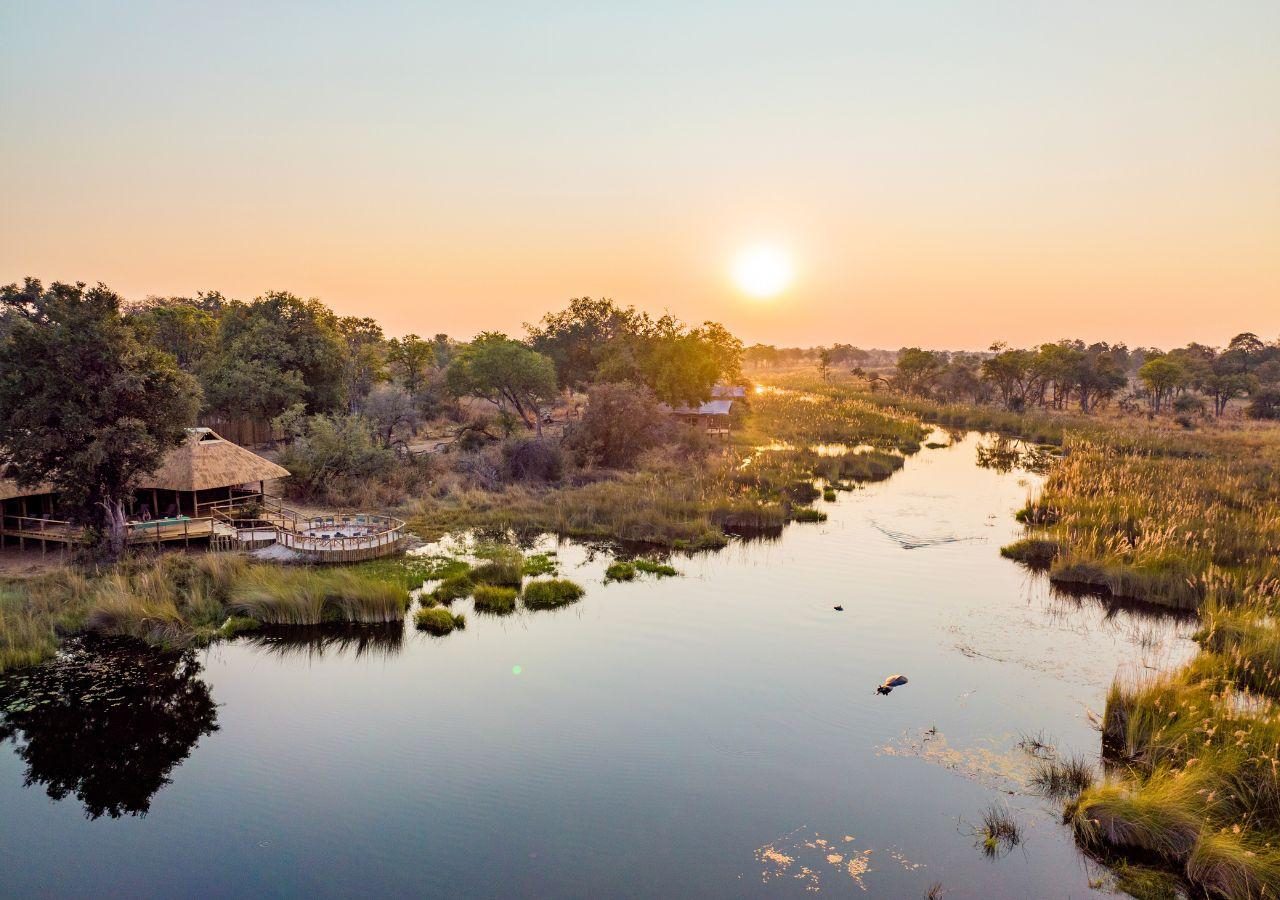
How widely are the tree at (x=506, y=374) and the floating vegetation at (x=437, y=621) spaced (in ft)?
104

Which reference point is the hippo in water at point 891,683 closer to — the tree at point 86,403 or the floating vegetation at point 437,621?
the floating vegetation at point 437,621

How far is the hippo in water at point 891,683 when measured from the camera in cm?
1569

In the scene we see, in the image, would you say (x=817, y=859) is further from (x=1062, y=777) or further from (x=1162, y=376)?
(x=1162, y=376)

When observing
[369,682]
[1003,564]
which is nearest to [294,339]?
[369,682]

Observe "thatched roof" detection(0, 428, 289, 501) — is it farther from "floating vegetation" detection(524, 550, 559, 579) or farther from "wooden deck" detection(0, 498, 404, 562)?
"floating vegetation" detection(524, 550, 559, 579)

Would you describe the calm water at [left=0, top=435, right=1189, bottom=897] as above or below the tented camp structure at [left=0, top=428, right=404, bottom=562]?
below

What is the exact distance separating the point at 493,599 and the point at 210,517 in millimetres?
12811

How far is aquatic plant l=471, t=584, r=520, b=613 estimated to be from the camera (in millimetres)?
20750

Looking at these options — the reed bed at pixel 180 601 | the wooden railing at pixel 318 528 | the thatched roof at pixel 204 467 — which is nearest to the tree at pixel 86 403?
the reed bed at pixel 180 601

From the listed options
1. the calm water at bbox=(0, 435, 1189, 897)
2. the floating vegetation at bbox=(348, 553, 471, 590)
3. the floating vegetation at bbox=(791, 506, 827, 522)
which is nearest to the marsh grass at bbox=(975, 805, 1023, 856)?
the calm water at bbox=(0, 435, 1189, 897)

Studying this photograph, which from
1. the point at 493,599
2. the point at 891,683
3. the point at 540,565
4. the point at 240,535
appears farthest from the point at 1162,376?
the point at 240,535

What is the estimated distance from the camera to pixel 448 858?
10.8 meters

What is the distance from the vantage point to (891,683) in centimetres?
1588

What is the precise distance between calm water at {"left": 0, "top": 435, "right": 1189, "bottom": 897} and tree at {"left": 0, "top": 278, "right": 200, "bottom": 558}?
7.19m
